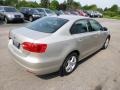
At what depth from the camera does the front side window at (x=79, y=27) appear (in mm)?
4699

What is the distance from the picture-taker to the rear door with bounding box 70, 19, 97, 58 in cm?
473

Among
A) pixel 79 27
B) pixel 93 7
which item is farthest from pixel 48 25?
pixel 93 7

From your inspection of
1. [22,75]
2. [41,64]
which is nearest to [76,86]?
[41,64]

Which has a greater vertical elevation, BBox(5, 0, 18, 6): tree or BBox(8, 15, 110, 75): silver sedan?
BBox(5, 0, 18, 6): tree

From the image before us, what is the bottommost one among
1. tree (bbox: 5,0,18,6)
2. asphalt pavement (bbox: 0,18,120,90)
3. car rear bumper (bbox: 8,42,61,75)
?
asphalt pavement (bbox: 0,18,120,90)

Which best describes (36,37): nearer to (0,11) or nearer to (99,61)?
(99,61)

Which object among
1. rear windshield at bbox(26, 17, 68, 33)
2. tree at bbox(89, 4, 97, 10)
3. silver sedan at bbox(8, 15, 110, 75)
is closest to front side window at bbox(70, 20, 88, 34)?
silver sedan at bbox(8, 15, 110, 75)

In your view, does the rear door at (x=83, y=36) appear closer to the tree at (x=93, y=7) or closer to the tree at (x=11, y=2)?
the tree at (x=11, y=2)

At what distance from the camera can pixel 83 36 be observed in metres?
4.95

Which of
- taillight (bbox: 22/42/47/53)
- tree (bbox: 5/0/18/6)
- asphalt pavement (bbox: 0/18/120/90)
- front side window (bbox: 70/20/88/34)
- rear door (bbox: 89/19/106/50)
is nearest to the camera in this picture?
taillight (bbox: 22/42/47/53)

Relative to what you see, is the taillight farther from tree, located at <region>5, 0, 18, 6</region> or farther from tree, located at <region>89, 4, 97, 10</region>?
tree, located at <region>89, 4, 97, 10</region>

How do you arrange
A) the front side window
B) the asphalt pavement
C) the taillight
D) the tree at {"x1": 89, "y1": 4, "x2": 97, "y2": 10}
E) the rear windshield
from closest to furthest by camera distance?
the taillight → the asphalt pavement → the rear windshield → the front side window → the tree at {"x1": 89, "y1": 4, "x2": 97, "y2": 10}

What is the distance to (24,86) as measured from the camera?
13.2 feet

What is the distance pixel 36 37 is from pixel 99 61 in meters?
2.99
